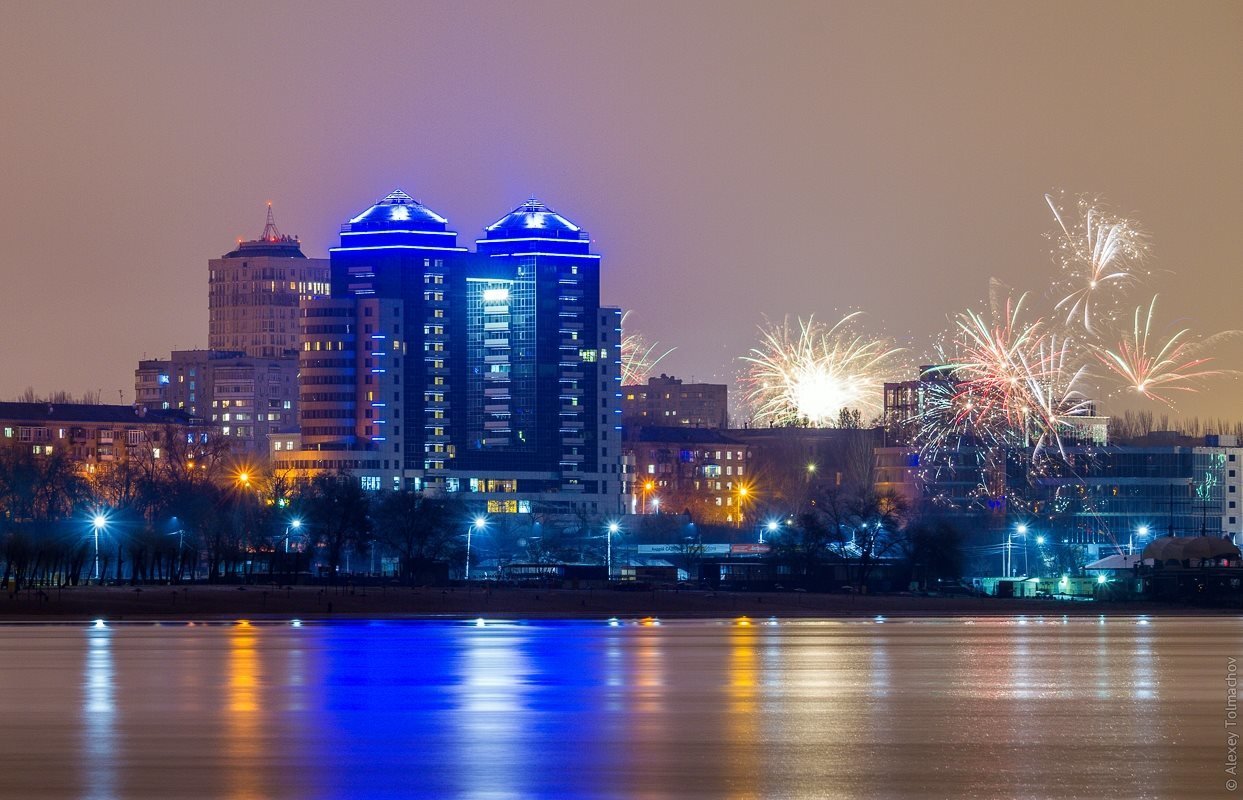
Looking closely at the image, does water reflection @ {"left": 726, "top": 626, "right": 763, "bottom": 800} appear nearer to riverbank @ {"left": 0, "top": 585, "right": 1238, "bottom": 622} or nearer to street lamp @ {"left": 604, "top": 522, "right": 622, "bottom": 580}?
riverbank @ {"left": 0, "top": 585, "right": 1238, "bottom": 622}

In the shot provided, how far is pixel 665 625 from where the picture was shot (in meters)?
95.4

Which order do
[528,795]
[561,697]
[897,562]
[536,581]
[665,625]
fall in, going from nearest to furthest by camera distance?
[528,795] → [561,697] → [665,625] → [536,581] → [897,562]

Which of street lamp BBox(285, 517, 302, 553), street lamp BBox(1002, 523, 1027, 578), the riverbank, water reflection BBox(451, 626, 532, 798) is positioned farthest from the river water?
street lamp BBox(1002, 523, 1027, 578)

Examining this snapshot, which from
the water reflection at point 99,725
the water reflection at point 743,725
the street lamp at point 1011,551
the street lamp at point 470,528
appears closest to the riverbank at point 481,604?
the street lamp at point 470,528

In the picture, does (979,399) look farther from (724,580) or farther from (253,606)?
(253,606)

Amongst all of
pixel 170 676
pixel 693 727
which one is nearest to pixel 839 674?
pixel 693 727

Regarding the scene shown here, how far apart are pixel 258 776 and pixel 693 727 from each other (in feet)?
36.6

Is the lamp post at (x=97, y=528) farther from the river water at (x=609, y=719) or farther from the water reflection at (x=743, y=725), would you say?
the water reflection at (x=743, y=725)

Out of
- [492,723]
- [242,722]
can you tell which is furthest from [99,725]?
[492,723]

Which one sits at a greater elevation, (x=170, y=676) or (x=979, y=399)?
(x=979, y=399)

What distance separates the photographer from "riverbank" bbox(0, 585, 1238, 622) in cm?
10319

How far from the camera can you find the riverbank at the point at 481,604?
10319 centimetres

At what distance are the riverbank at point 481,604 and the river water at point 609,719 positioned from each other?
78.8 ft

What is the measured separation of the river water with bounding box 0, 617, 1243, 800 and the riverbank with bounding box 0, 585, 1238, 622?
24.0m
